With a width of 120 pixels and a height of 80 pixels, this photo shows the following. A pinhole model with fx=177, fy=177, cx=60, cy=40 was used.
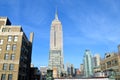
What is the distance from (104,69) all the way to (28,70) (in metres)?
39.2

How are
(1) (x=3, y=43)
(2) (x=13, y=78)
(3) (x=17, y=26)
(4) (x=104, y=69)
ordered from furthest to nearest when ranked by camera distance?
(4) (x=104, y=69) → (3) (x=17, y=26) → (1) (x=3, y=43) → (2) (x=13, y=78)

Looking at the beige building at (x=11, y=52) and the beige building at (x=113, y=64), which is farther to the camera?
the beige building at (x=113, y=64)

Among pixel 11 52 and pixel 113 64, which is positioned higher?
pixel 11 52

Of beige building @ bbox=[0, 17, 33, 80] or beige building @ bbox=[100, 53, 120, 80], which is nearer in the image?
beige building @ bbox=[0, 17, 33, 80]

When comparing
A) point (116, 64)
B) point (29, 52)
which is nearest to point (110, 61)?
point (116, 64)

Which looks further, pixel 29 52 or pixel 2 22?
pixel 29 52

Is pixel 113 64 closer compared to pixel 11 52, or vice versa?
pixel 11 52

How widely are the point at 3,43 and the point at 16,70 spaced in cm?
1130

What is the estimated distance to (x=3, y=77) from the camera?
2377 inches

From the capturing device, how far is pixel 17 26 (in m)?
68.5

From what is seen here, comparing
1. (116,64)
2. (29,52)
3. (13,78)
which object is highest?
(29,52)

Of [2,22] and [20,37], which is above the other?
[2,22]

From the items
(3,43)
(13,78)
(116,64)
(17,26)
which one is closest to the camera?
(13,78)

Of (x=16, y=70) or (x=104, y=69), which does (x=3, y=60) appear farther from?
(x=104, y=69)
